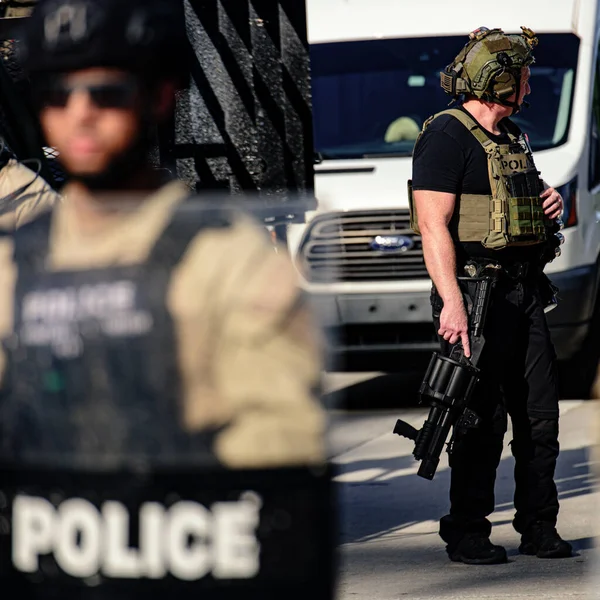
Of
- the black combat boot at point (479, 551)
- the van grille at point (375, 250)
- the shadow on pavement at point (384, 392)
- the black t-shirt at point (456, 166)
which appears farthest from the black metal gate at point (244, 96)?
the shadow on pavement at point (384, 392)

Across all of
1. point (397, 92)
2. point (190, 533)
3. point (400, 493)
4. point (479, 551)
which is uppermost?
point (190, 533)

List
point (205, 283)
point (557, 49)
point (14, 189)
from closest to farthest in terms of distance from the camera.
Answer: point (205, 283) → point (14, 189) → point (557, 49)

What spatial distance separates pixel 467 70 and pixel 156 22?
3.20 meters

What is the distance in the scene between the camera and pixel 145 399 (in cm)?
197

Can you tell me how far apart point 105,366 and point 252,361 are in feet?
0.67

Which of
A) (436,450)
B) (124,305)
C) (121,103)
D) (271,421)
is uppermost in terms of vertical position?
(121,103)

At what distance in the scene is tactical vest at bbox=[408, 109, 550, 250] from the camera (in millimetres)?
4988

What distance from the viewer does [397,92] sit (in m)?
9.50

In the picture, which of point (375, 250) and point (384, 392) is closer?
point (375, 250)

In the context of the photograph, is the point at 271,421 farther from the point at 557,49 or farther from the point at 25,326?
the point at 557,49

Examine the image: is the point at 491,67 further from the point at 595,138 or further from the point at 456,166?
the point at 595,138

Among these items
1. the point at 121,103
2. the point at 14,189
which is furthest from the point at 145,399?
the point at 14,189

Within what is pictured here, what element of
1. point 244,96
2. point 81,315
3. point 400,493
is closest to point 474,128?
point 244,96

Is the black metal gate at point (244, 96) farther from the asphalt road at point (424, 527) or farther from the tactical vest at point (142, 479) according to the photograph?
the tactical vest at point (142, 479)
